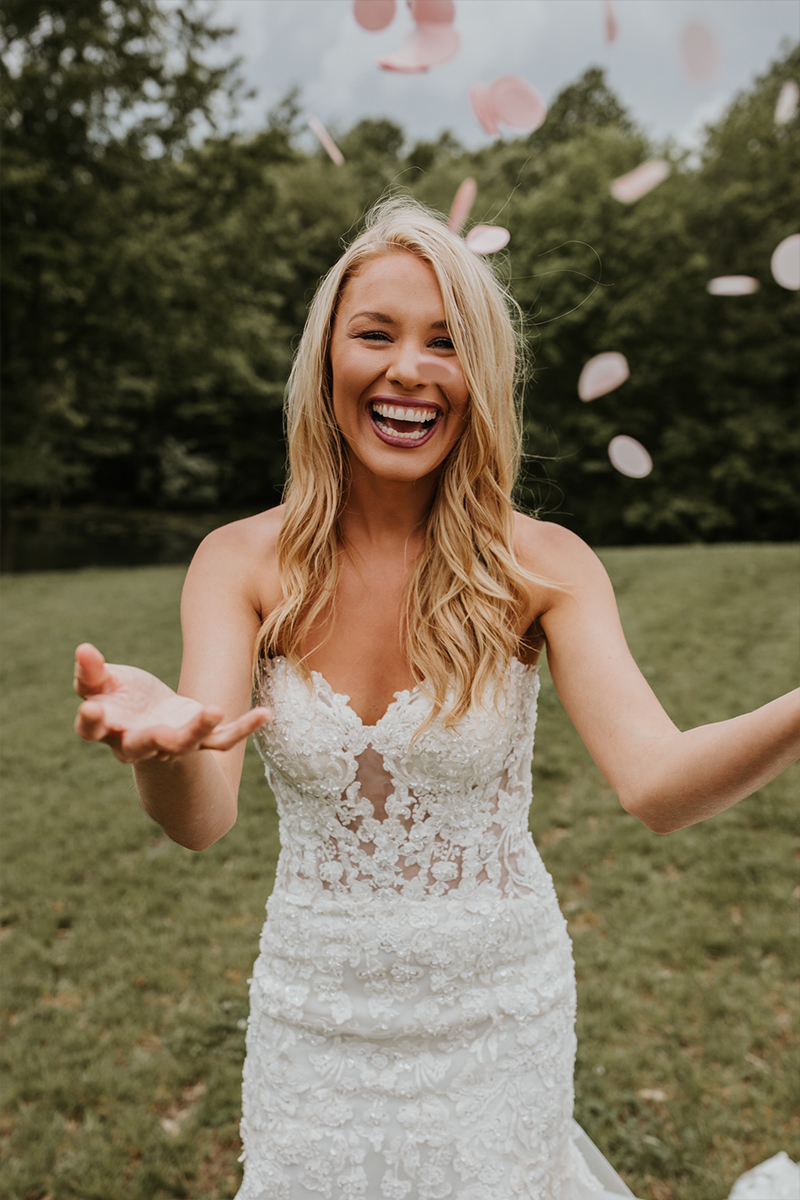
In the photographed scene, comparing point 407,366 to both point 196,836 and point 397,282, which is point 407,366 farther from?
point 196,836

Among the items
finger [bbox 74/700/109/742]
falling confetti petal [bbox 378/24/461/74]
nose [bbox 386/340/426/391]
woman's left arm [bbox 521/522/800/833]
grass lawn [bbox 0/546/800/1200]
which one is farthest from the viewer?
grass lawn [bbox 0/546/800/1200]

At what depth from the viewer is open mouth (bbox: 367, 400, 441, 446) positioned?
192 cm

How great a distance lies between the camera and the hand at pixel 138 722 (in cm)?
122

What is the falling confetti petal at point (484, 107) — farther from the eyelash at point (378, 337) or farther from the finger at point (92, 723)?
the finger at point (92, 723)

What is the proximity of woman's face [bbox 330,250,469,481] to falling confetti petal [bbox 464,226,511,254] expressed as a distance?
0.17 meters

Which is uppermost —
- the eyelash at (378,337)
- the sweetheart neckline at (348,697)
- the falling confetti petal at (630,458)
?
the eyelash at (378,337)

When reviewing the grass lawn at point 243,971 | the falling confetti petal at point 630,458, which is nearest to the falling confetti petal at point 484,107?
the falling confetti petal at point 630,458

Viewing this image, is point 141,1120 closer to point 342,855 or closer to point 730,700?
point 342,855

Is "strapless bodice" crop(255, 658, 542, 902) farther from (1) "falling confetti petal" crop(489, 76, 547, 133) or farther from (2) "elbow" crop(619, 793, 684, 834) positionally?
(1) "falling confetti petal" crop(489, 76, 547, 133)

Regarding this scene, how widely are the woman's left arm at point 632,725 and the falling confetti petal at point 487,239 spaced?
0.64 metres

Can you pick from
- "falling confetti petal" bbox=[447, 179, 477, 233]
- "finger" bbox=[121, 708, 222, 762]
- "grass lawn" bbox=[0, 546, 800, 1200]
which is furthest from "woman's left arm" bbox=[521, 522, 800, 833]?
"grass lawn" bbox=[0, 546, 800, 1200]

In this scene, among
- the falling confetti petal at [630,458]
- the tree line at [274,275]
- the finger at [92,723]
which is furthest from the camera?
the tree line at [274,275]

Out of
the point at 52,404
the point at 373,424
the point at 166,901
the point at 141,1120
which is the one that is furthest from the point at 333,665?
the point at 52,404

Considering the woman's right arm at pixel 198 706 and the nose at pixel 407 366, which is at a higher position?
the nose at pixel 407 366
